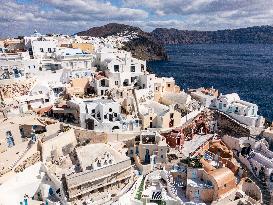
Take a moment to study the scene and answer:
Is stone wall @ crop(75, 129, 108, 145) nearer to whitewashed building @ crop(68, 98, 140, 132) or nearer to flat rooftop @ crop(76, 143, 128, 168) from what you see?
whitewashed building @ crop(68, 98, 140, 132)

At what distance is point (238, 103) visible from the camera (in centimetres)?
6812

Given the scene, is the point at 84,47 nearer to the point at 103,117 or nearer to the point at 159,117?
the point at 103,117

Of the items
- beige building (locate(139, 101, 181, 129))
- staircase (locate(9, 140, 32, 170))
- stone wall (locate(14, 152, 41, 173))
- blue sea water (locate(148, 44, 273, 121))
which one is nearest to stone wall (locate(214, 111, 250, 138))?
beige building (locate(139, 101, 181, 129))

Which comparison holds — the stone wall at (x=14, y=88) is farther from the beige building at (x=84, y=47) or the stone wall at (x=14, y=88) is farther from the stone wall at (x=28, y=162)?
the beige building at (x=84, y=47)

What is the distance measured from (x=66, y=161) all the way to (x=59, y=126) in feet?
23.3

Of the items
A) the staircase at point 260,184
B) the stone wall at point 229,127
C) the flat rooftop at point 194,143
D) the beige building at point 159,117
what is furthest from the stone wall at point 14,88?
the staircase at point 260,184

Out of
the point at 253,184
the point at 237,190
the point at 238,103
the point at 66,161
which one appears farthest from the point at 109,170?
the point at 238,103

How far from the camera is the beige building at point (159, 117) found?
57469 millimetres

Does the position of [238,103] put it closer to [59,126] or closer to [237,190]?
[237,190]

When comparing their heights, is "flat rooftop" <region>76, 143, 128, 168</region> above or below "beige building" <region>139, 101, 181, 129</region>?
below

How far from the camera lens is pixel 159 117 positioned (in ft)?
189

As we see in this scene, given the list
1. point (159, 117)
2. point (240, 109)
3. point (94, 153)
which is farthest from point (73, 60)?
point (240, 109)

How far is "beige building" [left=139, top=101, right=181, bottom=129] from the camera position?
5747cm

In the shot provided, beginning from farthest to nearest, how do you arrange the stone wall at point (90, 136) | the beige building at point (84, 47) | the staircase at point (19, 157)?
the beige building at point (84, 47), the stone wall at point (90, 136), the staircase at point (19, 157)
